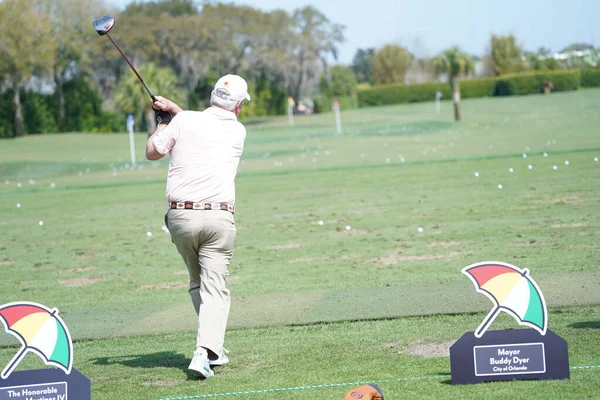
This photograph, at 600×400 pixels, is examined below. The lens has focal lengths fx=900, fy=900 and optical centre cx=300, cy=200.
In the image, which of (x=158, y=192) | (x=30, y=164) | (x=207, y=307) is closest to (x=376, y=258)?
(x=207, y=307)

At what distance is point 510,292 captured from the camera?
5969mm

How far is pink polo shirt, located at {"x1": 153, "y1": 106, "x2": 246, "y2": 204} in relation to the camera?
268 inches

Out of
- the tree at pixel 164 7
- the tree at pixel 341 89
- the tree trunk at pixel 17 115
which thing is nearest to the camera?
the tree trunk at pixel 17 115

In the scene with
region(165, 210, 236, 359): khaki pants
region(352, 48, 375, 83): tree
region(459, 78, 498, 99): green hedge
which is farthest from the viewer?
region(352, 48, 375, 83): tree

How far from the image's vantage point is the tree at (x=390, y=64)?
109500mm

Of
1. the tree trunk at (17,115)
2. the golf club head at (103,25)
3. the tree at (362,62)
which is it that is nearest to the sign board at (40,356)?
the golf club head at (103,25)

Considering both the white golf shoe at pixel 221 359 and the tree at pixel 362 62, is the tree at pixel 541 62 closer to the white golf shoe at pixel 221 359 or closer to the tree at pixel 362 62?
the tree at pixel 362 62

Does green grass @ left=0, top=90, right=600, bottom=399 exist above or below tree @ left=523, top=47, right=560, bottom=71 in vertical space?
below

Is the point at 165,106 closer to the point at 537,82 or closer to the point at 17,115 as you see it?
the point at 17,115

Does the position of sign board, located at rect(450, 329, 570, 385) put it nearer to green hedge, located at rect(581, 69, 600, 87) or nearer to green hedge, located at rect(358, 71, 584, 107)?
green hedge, located at rect(358, 71, 584, 107)

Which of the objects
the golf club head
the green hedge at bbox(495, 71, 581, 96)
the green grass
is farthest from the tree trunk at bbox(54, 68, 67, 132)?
the golf club head

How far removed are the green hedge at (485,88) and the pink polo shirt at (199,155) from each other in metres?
83.9

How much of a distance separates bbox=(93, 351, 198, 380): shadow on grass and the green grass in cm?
2

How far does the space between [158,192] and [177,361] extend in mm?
16863
